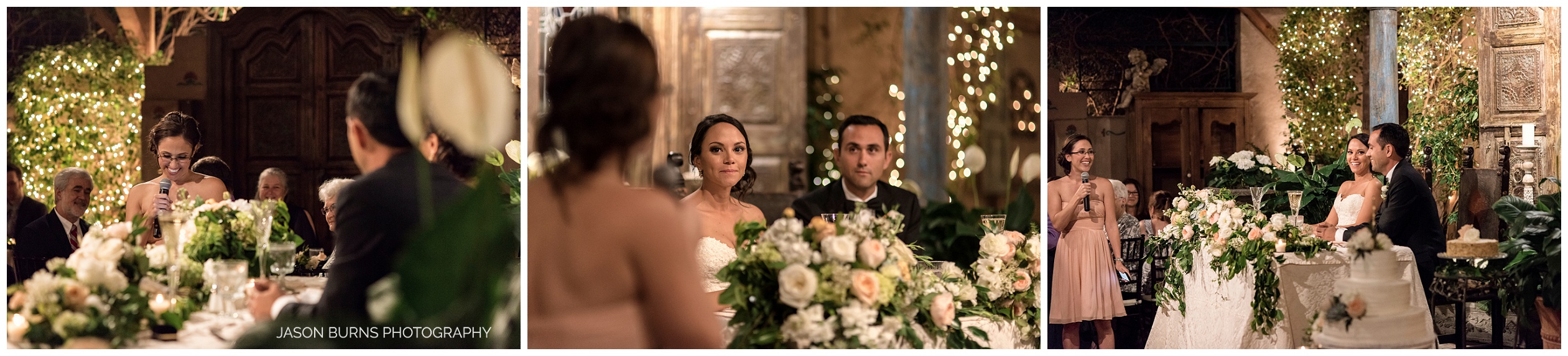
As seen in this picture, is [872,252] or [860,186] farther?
[860,186]

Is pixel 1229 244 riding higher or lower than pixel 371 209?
lower

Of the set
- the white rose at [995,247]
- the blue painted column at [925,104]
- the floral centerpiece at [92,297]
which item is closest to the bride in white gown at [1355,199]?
the white rose at [995,247]

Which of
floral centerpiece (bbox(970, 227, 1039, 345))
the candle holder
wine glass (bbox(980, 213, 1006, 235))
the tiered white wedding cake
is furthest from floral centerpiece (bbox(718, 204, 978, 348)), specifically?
the candle holder

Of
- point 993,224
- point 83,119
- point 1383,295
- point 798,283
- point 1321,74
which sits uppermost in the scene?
point 1321,74

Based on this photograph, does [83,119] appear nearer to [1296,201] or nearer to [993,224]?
[993,224]

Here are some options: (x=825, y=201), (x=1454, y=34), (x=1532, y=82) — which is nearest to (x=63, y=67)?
(x=825, y=201)

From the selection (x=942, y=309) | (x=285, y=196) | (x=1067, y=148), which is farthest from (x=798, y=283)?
(x=285, y=196)

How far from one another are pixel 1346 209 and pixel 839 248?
1851 millimetres

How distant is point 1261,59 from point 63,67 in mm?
3796

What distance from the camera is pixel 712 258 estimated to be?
10.8 ft

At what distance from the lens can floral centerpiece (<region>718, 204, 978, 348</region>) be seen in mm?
2725

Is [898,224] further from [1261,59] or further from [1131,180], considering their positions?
[1261,59]

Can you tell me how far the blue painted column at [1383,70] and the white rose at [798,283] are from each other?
2114 millimetres

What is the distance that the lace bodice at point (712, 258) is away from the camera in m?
Answer: 3.26
